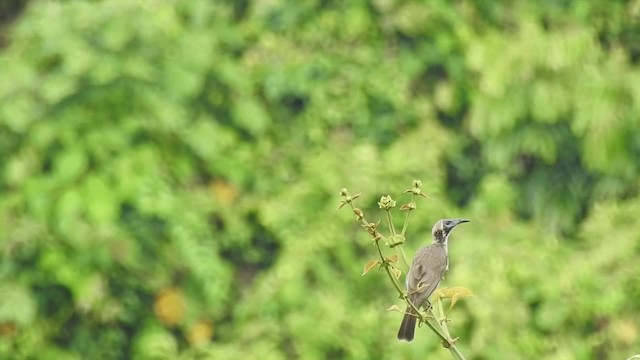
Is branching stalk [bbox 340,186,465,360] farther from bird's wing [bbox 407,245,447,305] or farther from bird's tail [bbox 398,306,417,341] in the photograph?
bird's tail [bbox 398,306,417,341]

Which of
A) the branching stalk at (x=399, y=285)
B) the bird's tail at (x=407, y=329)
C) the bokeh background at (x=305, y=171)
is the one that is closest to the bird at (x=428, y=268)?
the bird's tail at (x=407, y=329)

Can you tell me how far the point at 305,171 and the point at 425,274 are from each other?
4329 mm

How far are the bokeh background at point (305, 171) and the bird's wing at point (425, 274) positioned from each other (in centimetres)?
331

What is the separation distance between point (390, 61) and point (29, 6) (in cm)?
233

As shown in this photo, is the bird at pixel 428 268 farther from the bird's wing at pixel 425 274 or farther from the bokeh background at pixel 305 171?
the bokeh background at pixel 305 171

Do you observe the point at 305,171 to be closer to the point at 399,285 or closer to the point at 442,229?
the point at 442,229

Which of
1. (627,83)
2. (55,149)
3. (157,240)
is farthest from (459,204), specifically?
(55,149)

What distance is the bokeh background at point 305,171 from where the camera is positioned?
612 centimetres

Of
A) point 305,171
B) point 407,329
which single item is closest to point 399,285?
point 407,329

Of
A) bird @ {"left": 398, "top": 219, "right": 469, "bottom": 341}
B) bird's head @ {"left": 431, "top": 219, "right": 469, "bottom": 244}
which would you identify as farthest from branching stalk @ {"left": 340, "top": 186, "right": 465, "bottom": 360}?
bird's head @ {"left": 431, "top": 219, "right": 469, "bottom": 244}

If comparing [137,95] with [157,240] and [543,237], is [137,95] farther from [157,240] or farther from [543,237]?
[543,237]

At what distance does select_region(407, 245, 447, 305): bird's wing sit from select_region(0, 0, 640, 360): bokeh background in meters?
3.31

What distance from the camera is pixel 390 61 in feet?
23.8

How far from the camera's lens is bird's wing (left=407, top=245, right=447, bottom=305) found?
2.41 m
